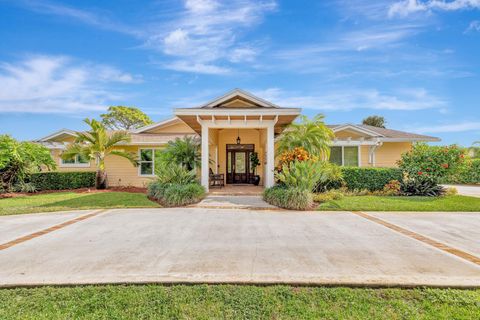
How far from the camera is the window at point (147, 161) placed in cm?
1557

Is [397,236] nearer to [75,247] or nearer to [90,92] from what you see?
[75,247]

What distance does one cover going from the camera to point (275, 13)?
11461mm

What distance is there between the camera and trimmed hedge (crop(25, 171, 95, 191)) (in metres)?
14.2

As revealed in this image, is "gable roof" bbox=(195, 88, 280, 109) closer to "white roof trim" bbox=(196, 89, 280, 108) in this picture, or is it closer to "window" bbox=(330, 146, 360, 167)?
"white roof trim" bbox=(196, 89, 280, 108)

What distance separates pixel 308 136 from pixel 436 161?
18.2ft

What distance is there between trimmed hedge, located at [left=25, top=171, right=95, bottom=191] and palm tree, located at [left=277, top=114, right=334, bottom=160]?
11564 millimetres

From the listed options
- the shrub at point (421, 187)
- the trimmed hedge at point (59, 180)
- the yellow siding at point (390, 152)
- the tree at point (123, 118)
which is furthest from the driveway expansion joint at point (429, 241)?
the tree at point (123, 118)

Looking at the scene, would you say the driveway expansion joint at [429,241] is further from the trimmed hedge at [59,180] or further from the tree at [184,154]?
the trimmed hedge at [59,180]

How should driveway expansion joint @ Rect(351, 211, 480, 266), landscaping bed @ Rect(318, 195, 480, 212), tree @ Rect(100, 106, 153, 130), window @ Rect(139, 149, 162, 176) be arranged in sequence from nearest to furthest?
driveway expansion joint @ Rect(351, 211, 480, 266) → landscaping bed @ Rect(318, 195, 480, 212) → window @ Rect(139, 149, 162, 176) → tree @ Rect(100, 106, 153, 130)

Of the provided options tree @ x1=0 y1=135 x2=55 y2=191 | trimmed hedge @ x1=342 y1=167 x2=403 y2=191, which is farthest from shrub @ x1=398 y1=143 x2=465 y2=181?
tree @ x1=0 y1=135 x2=55 y2=191

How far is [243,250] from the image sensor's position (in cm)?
443

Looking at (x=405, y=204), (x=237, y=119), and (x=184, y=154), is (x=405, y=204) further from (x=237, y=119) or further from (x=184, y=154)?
(x=184, y=154)

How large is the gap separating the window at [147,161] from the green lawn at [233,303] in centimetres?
1279

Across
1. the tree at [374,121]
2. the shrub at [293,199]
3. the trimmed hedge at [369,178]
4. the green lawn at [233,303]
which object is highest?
the tree at [374,121]
